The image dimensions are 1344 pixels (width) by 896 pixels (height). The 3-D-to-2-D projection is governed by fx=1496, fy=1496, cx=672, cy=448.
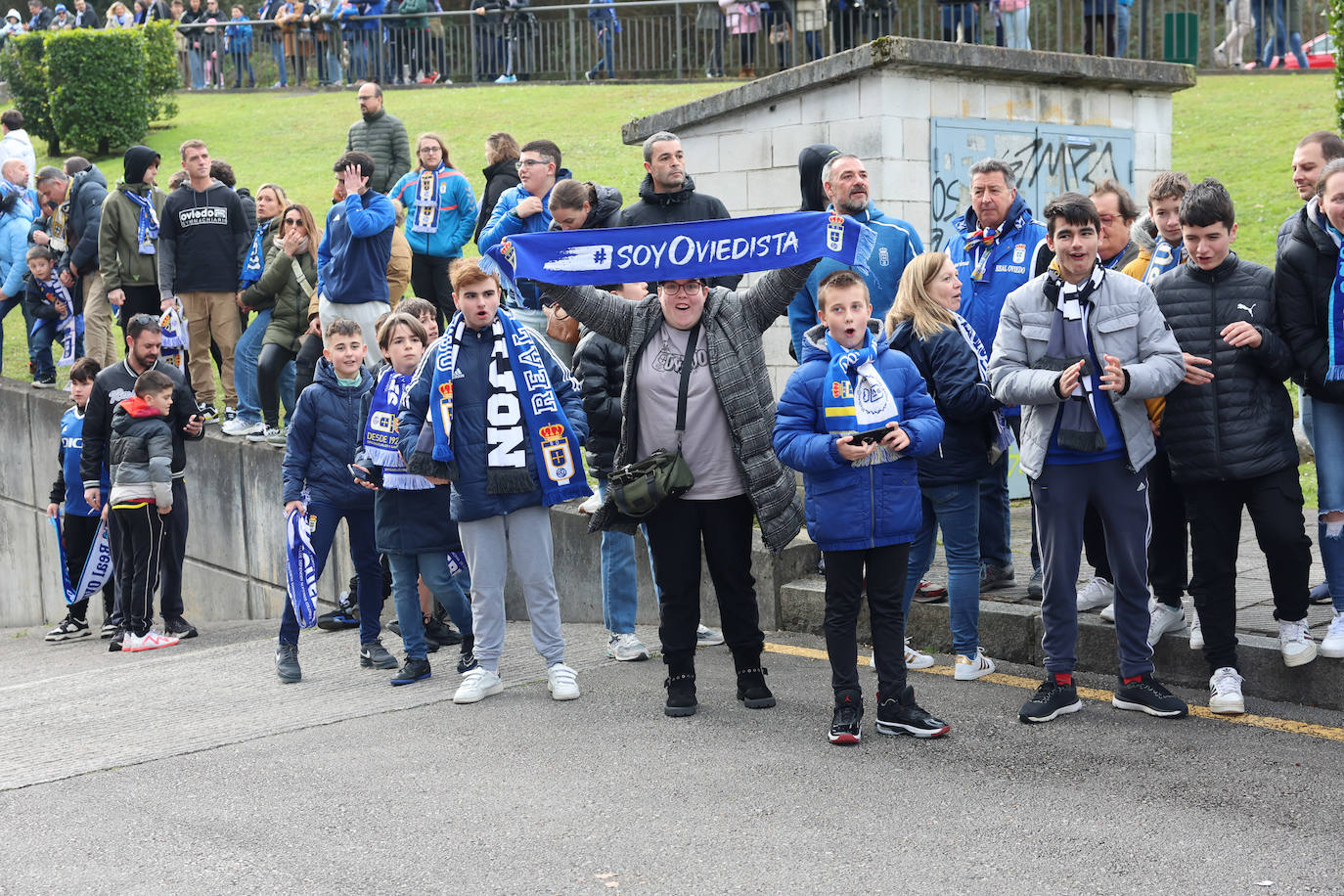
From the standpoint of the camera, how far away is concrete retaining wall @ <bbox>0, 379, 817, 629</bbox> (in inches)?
356

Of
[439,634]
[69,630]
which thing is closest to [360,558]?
[439,634]

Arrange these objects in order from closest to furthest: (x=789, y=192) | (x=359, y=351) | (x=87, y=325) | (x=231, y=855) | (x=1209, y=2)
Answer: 1. (x=231, y=855)
2. (x=359, y=351)
3. (x=789, y=192)
4. (x=87, y=325)
5. (x=1209, y=2)

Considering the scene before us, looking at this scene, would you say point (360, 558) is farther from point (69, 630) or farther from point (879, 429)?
point (69, 630)

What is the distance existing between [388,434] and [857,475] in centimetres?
270

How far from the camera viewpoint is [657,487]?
6324 millimetres

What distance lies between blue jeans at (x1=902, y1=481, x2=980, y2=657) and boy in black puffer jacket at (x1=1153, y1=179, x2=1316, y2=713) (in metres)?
0.93

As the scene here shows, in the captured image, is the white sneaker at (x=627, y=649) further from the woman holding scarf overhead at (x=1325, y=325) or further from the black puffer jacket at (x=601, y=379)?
the woman holding scarf overhead at (x=1325, y=325)

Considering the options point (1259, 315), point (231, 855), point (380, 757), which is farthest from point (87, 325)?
point (1259, 315)

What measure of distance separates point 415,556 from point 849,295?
9.42ft

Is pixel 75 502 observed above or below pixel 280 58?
below

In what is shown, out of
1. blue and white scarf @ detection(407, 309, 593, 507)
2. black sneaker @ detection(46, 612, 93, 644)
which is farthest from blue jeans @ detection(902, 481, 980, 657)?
black sneaker @ detection(46, 612, 93, 644)

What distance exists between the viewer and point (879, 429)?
19.4 ft

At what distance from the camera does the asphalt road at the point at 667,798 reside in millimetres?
4633

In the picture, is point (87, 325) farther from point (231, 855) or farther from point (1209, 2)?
point (1209, 2)
